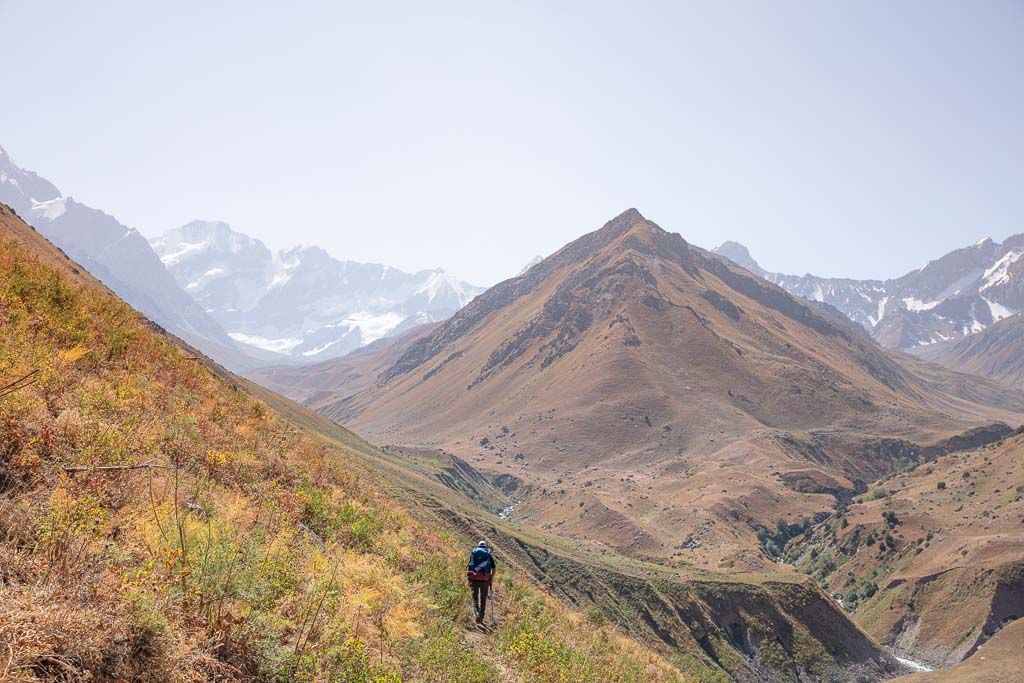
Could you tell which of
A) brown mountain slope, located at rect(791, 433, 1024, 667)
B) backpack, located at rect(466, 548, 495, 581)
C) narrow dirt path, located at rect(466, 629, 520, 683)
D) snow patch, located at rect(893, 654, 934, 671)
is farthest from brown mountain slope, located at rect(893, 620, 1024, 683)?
narrow dirt path, located at rect(466, 629, 520, 683)

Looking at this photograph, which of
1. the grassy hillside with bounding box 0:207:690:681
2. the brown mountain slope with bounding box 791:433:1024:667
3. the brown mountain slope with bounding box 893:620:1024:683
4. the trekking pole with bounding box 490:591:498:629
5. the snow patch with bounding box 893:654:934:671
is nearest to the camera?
the grassy hillside with bounding box 0:207:690:681

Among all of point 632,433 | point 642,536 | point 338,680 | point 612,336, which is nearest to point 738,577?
point 642,536

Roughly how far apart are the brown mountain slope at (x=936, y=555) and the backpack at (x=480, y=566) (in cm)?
7171

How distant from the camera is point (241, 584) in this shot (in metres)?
6.82

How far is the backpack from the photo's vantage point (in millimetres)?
13148

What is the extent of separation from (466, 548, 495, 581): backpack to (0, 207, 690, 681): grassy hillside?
818mm

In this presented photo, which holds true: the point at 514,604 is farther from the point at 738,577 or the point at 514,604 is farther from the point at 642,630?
the point at 738,577

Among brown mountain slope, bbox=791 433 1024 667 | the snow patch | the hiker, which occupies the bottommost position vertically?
the snow patch

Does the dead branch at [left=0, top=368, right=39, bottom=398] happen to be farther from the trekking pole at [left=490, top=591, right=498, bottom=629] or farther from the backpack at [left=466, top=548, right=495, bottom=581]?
the trekking pole at [left=490, top=591, right=498, bottom=629]

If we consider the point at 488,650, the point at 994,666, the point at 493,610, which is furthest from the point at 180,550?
the point at 994,666

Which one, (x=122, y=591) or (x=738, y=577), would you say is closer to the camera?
(x=122, y=591)

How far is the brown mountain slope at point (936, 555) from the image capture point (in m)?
62.9

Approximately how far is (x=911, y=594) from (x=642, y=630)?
49.5 metres

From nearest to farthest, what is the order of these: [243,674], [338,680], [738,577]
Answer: [243,674]
[338,680]
[738,577]
